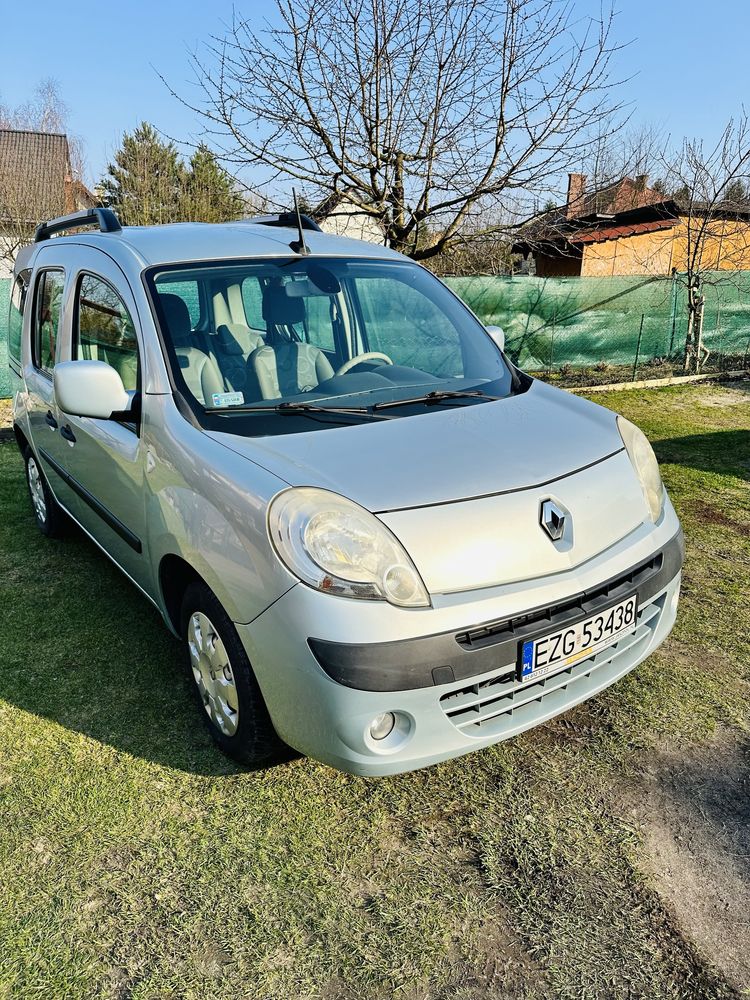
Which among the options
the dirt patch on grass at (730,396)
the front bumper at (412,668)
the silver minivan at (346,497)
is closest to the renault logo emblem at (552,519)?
the silver minivan at (346,497)

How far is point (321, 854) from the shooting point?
2.22 metres

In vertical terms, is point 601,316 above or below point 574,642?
above

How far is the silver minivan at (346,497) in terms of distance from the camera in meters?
2.04

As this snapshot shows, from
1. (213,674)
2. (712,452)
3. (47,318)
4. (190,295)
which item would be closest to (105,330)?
(190,295)

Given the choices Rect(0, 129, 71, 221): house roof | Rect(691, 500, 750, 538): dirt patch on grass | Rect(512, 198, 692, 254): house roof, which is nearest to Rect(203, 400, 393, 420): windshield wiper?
Rect(691, 500, 750, 538): dirt patch on grass

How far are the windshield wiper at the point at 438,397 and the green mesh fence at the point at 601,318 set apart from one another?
27.5ft

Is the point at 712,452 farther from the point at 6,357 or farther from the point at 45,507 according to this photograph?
the point at 6,357

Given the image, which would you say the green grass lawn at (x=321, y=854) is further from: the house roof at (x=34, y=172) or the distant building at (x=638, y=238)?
the house roof at (x=34, y=172)

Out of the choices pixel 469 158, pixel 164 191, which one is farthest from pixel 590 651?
pixel 164 191

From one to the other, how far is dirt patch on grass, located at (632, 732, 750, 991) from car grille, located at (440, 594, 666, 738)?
407 mm

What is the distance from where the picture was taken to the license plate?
2139 millimetres

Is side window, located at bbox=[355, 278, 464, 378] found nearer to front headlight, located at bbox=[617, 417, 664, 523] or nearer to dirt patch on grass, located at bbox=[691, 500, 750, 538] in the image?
front headlight, located at bbox=[617, 417, 664, 523]

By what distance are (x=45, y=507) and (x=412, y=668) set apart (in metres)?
3.57

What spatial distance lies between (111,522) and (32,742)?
98 centimetres
